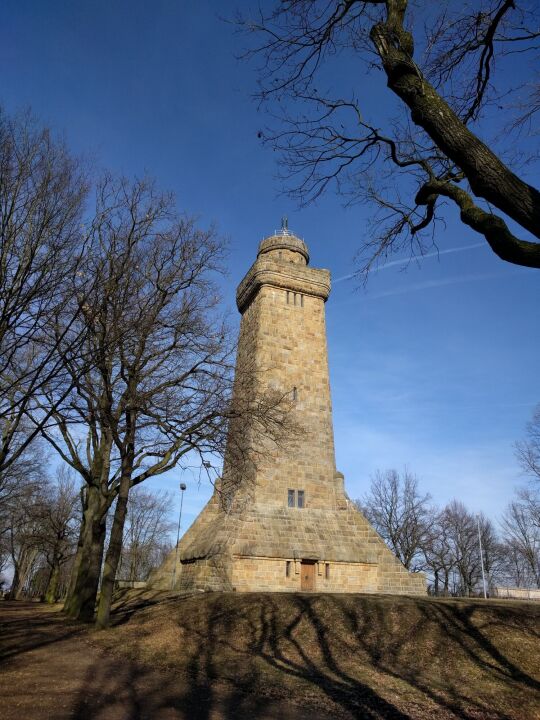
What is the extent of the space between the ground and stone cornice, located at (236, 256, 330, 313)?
47.3ft

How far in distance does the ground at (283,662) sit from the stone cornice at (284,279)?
14.4 m

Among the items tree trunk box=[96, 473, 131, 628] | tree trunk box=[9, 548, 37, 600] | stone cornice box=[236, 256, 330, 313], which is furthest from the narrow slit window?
tree trunk box=[9, 548, 37, 600]

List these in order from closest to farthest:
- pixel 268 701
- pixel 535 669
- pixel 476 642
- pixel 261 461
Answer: pixel 268 701, pixel 535 669, pixel 476 642, pixel 261 461

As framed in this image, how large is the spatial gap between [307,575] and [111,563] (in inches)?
313

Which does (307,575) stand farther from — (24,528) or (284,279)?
(24,528)

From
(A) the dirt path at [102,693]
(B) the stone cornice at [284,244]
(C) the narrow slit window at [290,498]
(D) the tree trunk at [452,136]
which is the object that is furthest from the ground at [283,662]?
(B) the stone cornice at [284,244]

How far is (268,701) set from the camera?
8.23 metres

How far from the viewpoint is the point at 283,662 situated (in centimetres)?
1091

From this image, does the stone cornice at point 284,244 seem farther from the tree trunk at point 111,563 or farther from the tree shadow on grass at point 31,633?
the tree shadow on grass at point 31,633

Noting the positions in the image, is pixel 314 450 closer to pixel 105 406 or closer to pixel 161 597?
pixel 161 597

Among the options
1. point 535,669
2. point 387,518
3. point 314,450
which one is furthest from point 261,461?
point 387,518

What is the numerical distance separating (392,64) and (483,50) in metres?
1.89

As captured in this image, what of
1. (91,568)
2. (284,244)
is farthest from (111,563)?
Answer: (284,244)

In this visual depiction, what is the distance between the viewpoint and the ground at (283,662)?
302 inches
